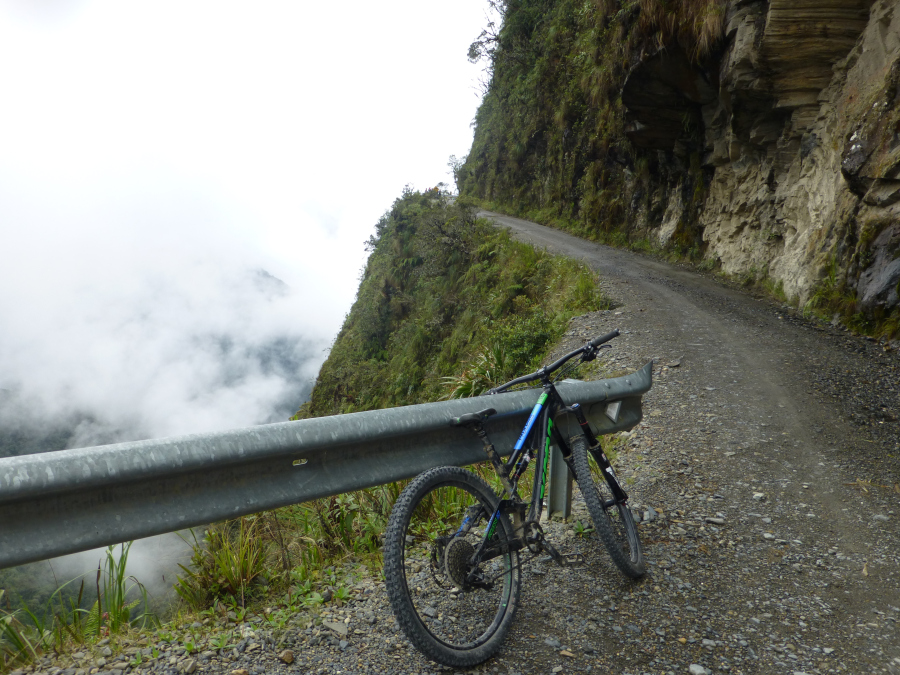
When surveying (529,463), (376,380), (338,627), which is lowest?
(376,380)

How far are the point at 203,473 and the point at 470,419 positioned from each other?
3.60 ft

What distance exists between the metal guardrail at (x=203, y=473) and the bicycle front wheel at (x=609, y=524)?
549 millimetres

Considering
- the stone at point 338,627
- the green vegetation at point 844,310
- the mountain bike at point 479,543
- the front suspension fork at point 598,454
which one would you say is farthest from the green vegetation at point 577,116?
the stone at point 338,627

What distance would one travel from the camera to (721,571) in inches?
115

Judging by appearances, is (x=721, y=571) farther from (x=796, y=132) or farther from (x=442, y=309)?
(x=442, y=309)

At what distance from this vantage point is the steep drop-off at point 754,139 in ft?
26.7

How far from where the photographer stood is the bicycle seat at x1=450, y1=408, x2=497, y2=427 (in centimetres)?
239

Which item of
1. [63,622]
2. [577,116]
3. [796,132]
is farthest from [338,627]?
[577,116]

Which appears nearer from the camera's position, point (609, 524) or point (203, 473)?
point (203, 473)

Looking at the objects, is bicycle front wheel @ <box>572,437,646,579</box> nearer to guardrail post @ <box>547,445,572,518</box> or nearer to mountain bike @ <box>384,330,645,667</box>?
A: mountain bike @ <box>384,330,645,667</box>

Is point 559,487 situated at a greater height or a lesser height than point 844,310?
lesser

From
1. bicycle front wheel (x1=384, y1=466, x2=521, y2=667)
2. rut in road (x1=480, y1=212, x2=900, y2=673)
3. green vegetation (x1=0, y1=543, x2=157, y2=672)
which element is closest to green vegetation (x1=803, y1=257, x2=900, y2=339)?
rut in road (x1=480, y1=212, x2=900, y2=673)

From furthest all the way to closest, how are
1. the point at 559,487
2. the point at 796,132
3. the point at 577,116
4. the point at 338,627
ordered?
1. the point at 577,116
2. the point at 796,132
3. the point at 559,487
4. the point at 338,627

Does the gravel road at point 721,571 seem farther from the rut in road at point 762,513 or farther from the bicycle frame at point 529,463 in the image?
the bicycle frame at point 529,463
